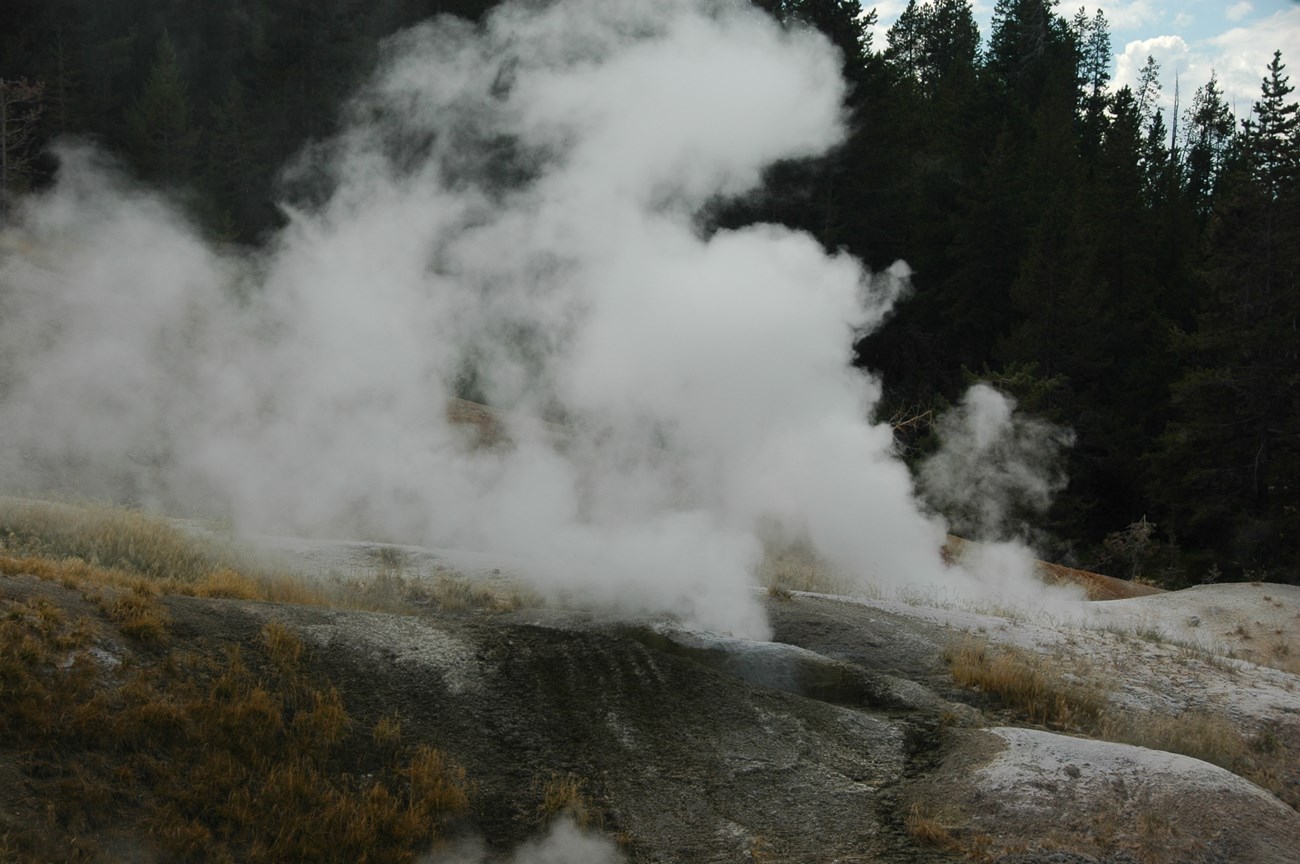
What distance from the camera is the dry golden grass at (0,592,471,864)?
5.46m

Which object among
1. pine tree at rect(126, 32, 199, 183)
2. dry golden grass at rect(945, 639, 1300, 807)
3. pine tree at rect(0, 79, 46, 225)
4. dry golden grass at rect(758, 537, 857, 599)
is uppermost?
pine tree at rect(126, 32, 199, 183)

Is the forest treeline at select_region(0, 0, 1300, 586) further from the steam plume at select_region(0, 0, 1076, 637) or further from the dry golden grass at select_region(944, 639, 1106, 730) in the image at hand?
the dry golden grass at select_region(944, 639, 1106, 730)

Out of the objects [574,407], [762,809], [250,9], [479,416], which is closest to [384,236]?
[479,416]

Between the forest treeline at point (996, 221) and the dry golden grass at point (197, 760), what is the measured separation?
1982 cm

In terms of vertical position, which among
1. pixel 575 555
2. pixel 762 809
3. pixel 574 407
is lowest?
pixel 762 809

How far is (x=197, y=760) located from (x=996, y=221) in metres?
38.7

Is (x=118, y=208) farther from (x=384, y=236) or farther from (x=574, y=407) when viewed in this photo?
(x=574, y=407)

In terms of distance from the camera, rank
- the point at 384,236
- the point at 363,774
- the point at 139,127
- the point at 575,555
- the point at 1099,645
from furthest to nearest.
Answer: the point at 139,127 → the point at 384,236 → the point at 575,555 → the point at 1099,645 → the point at 363,774

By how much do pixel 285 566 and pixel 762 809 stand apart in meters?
6.16

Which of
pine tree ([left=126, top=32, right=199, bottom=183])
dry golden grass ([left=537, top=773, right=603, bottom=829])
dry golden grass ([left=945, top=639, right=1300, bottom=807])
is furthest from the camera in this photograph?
pine tree ([left=126, top=32, right=199, bottom=183])

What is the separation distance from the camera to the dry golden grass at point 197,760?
546 cm

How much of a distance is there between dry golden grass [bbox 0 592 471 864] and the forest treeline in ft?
65.0

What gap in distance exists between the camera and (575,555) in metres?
11.9

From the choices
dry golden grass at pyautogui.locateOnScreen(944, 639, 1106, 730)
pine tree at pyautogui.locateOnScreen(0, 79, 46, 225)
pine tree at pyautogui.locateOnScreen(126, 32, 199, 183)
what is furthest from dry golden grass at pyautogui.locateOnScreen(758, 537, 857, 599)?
pine tree at pyautogui.locateOnScreen(126, 32, 199, 183)
